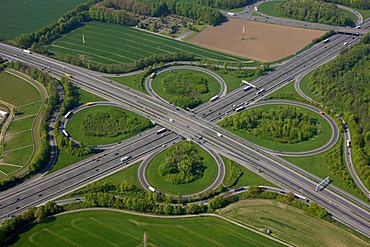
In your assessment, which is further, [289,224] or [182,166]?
[182,166]

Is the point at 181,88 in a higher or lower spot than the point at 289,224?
higher

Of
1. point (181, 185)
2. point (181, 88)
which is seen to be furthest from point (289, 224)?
point (181, 88)

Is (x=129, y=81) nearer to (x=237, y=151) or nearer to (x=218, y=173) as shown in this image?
(x=237, y=151)

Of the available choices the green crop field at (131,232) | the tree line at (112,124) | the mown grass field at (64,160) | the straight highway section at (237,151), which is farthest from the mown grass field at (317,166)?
the mown grass field at (64,160)

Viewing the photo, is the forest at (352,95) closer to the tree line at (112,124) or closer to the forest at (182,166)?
the forest at (182,166)

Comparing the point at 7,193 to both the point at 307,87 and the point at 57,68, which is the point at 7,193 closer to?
the point at 57,68

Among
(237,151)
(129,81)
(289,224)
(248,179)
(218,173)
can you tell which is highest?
(129,81)

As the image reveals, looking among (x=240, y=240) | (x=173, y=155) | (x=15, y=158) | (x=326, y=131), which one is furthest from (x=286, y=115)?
(x=15, y=158)
